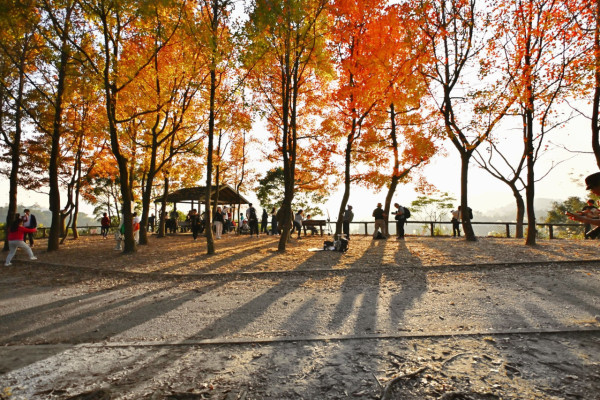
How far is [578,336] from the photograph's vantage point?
3680 millimetres

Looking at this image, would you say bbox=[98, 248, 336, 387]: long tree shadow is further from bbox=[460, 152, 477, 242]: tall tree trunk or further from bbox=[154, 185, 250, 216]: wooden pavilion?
bbox=[154, 185, 250, 216]: wooden pavilion

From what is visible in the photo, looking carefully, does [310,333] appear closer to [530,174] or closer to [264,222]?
[530,174]

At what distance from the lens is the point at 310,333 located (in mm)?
3959

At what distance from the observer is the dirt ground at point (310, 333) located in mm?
2756

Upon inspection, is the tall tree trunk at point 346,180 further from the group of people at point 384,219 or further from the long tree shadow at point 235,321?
the long tree shadow at point 235,321

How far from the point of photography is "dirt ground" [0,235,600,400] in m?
2.76

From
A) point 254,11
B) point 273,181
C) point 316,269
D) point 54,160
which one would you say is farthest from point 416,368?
point 273,181

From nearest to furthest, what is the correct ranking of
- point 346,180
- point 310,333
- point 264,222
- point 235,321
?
point 310,333
point 235,321
point 346,180
point 264,222

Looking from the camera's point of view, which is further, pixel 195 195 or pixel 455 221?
pixel 195 195

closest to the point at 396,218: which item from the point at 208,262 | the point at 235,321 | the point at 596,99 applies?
the point at 596,99

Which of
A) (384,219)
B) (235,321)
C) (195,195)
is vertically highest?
(195,195)

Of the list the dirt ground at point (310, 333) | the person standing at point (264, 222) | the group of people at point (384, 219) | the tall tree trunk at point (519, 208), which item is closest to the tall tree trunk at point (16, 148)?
the dirt ground at point (310, 333)

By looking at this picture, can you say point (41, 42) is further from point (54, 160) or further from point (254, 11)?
point (254, 11)

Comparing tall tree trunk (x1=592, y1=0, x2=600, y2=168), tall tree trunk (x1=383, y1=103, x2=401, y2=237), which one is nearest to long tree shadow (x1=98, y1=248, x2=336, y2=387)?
tall tree trunk (x1=592, y1=0, x2=600, y2=168)
